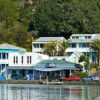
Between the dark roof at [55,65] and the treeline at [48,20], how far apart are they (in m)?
15.0

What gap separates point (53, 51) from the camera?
112m

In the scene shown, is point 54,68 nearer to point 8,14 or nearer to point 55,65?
point 55,65

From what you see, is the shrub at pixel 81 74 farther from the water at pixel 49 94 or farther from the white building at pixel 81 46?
the water at pixel 49 94

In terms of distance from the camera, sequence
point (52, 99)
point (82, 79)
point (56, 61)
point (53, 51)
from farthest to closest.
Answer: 1. point (53, 51)
2. point (56, 61)
3. point (82, 79)
4. point (52, 99)

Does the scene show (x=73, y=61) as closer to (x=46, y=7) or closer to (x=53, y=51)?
(x=53, y=51)

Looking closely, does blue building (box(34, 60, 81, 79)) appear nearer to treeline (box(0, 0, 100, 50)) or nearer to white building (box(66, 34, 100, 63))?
white building (box(66, 34, 100, 63))

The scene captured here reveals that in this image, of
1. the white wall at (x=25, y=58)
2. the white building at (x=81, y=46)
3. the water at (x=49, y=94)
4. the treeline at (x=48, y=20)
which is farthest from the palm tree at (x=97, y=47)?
the water at (x=49, y=94)

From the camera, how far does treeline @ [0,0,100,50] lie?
12125cm

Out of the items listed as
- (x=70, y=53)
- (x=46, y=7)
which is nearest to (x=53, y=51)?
(x=70, y=53)

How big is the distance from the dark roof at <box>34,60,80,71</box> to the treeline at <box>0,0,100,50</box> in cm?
1498

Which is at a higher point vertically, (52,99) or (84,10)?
(84,10)

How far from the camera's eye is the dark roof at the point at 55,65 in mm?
103438

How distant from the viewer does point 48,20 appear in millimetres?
124188

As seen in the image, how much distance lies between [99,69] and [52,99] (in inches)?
1995
